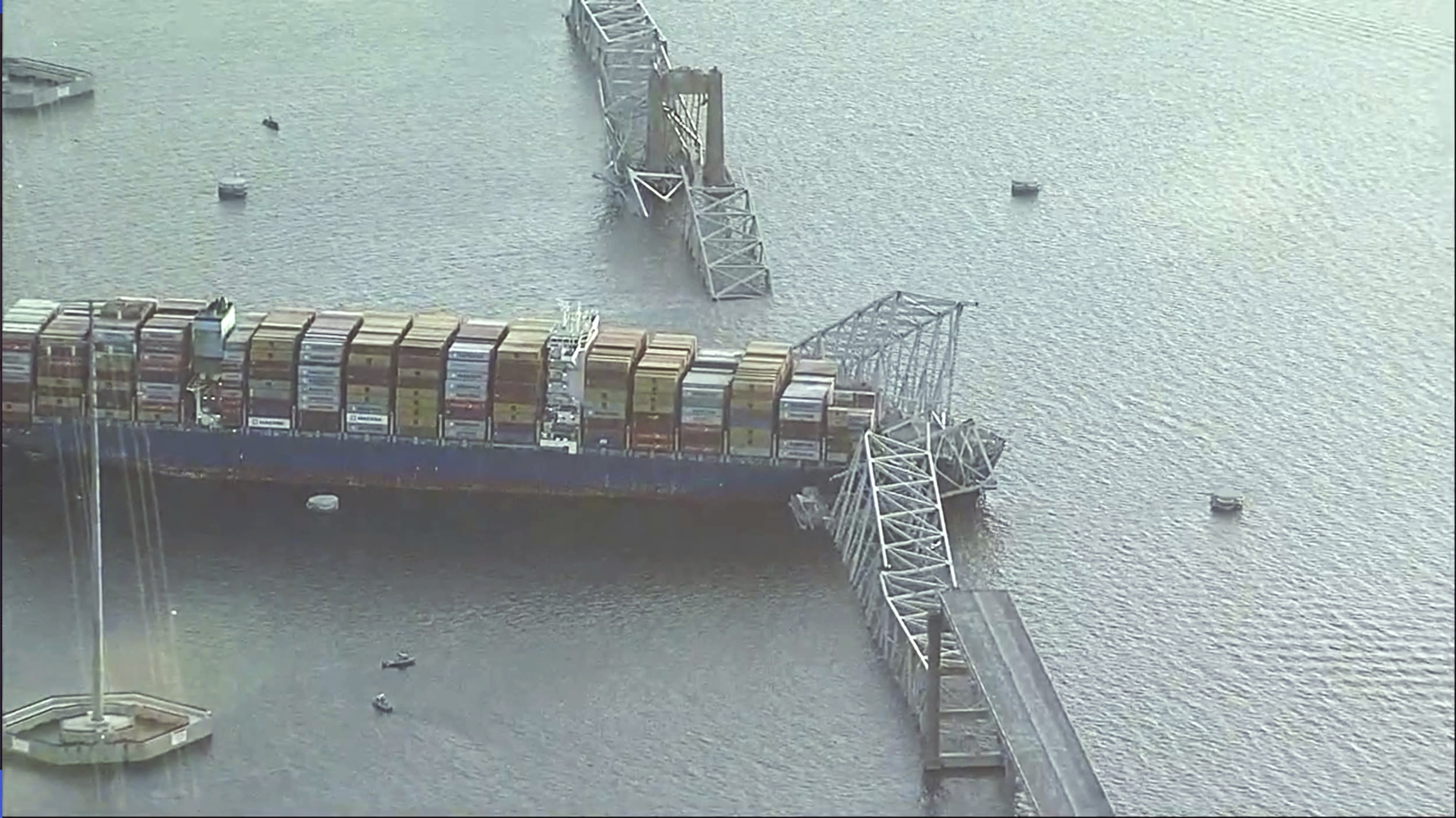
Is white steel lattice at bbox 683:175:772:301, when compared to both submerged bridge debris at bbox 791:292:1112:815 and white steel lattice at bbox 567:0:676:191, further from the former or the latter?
submerged bridge debris at bbox 791:292:1112:815

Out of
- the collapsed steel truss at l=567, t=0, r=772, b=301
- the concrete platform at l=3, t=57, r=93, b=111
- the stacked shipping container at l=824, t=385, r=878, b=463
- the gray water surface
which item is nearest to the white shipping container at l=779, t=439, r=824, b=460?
the stacked shipping container at l=824, t=385, r=878, b=463

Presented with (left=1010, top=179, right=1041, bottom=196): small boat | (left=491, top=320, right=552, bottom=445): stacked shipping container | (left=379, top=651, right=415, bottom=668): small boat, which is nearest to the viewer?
(left=379, top=651, right=415, bottom=668): small boat

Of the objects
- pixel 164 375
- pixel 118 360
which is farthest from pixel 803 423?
pixel 118 360

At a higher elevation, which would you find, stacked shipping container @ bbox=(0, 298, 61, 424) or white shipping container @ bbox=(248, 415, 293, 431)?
stacked shipping container @ bbox=(0, 298, 61, 424)

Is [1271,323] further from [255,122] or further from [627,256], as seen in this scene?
[255,122]

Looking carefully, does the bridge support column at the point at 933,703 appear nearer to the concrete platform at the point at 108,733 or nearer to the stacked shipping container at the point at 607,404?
the concrete platform at the point at 108,733

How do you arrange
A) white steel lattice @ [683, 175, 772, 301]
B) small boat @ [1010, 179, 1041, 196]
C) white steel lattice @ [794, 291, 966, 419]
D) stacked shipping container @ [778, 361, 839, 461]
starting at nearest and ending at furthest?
1. stacked shipping container @ [778, 361, 839, 461]
2. white steel lattice @ [794, 291, 966, 419]
3. white steel lattice @ [683, 175, 772, 301]
4. small boat @ [1010, 179, 1041, 196]
